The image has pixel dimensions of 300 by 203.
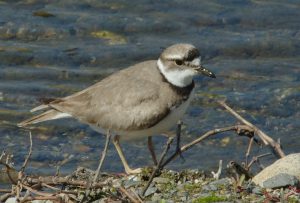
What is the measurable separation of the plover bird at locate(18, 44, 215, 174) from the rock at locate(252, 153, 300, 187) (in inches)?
45.8

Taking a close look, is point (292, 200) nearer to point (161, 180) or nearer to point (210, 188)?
point (210, 188)

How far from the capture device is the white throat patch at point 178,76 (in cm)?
837

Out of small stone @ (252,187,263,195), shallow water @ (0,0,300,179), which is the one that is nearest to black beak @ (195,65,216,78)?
small stone @ (252,187,263,195)

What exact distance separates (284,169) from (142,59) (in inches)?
252

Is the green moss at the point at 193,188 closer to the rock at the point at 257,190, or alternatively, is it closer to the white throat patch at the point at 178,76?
the rock at the point at 257,190

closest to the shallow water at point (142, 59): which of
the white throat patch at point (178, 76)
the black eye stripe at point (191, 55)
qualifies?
the white throat patch at point (178, 76)

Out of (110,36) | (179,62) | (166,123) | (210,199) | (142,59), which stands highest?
(179,62)

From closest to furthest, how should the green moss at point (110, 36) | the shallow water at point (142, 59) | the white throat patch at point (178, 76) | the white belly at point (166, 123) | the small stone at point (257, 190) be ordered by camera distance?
the small stone at point (257, 190) < the white belly at point (166, 123) < the white throat patch at point (178, 76) < the shallow water at point (142, 59) < the green moss at point (110, 36)

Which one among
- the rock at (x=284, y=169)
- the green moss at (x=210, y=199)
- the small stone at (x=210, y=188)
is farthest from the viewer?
the rock at (x=284, y=169)

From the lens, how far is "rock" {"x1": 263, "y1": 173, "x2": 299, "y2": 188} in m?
7.02

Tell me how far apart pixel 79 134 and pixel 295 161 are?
15.1 ft

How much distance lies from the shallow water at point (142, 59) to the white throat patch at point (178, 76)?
2.35m

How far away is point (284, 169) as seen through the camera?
7.46 metres

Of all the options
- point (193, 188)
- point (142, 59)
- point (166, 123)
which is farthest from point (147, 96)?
point (142, 59)
